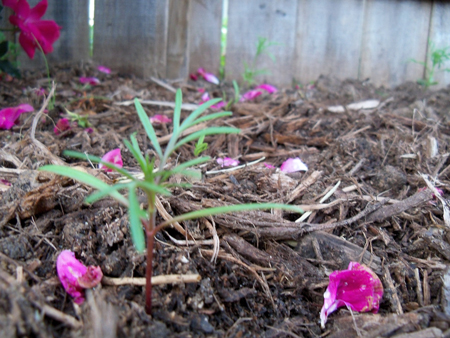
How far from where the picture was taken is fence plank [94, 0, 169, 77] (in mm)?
2217

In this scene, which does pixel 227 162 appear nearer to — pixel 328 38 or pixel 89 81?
pixel 89 81

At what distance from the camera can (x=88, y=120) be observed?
165cm

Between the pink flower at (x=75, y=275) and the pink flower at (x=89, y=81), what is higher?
the pink flower at (x=89, y=81)

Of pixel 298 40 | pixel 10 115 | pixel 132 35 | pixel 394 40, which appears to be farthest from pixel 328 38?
pixel 10 115

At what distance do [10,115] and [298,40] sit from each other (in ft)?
7.30

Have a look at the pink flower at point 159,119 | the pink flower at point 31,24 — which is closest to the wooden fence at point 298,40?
the pink flower at point 31,24

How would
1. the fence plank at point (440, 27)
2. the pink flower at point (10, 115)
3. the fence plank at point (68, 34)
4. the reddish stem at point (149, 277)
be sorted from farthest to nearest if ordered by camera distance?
the fence plank at point (440, 27)
the fence plank at point (68, 34)
the pink flower at point (10, 115)
the reddish stem at point (149, 277)

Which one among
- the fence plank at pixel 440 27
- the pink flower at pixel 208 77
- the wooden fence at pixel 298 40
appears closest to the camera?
the wooden fence at pixel 298 40

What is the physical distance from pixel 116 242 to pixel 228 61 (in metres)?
2.24

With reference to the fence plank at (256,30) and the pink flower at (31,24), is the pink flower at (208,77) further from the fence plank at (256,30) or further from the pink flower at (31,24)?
the pink flower at (31,24)

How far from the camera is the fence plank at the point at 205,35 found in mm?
2615

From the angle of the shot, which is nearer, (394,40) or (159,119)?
(159,119)

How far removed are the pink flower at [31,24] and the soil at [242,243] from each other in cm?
43

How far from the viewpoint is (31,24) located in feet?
5.40
